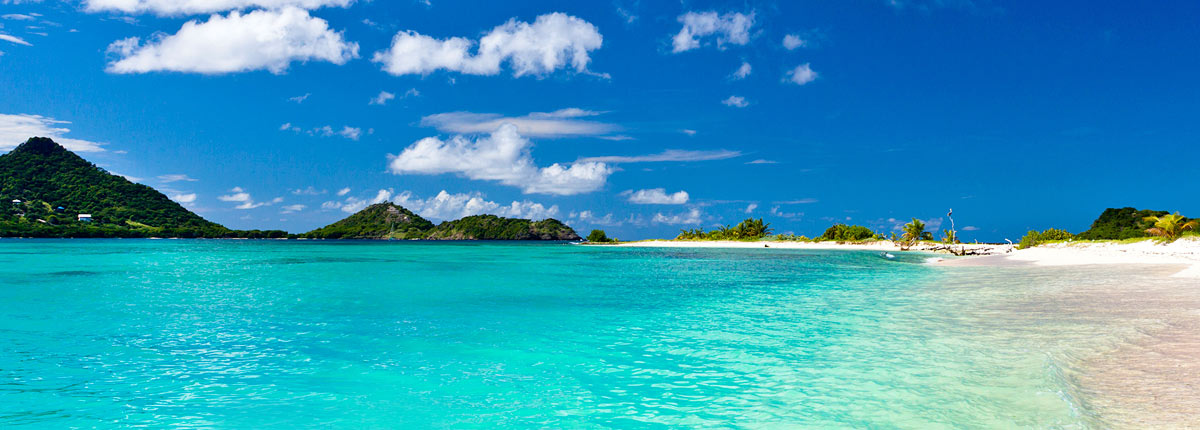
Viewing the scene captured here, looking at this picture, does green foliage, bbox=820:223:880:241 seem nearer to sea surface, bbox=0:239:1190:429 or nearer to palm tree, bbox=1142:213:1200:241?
palm tree, bbox=1142:213:1200:241

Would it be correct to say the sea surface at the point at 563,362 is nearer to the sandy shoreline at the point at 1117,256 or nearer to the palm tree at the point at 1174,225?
the sandy shoreline at the point at 1117,256

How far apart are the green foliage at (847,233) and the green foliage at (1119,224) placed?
37300 mm

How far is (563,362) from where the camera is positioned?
41.6ft

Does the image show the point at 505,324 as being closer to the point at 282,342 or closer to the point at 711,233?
the point at 282,342

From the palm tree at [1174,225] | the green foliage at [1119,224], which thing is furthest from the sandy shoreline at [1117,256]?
the green foliage at [1119,224]

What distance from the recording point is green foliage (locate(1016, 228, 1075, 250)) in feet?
305

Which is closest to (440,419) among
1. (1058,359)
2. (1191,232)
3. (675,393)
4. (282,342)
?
A: (675,393)

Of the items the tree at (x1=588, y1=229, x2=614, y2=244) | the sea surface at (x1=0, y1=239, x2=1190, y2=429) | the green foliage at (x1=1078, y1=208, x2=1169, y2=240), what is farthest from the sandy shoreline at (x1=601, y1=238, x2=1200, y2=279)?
the tree at (x1=588, y1=229, x2=614, y2=244)

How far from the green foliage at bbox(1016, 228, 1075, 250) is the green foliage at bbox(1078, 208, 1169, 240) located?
2.34m

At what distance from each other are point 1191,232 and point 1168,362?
2560 inches

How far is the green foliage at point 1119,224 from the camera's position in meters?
79.6

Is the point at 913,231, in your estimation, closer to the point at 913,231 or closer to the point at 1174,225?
the point at 913,231

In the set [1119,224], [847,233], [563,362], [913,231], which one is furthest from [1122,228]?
[563,362]

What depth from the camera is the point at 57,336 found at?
1591 centimetres
